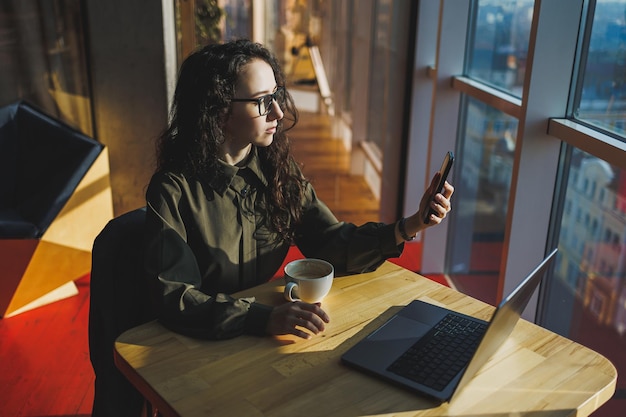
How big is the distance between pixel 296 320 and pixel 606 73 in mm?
1379

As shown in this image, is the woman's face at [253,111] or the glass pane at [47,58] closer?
the woman's face at [253,111]

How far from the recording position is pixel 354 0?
15.2 feet

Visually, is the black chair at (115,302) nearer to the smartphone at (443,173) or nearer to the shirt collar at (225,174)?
the shirt collar at (225,174)

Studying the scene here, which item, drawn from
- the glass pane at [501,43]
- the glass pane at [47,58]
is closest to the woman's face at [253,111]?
the glass pane at [501,43]

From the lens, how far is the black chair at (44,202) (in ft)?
9.45

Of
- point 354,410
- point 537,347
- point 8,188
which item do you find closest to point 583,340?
point 537,347

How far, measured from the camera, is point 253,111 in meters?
1.58

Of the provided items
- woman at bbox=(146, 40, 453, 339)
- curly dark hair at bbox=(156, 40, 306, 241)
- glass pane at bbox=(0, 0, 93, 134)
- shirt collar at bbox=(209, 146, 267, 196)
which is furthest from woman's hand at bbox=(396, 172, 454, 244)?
glass pane at bbox=(0, 0, 93, 134)

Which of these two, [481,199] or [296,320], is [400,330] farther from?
[481,199]

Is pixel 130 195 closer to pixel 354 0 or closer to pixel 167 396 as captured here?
pixel 354 0

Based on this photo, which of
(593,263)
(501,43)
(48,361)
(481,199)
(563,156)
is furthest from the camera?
(481,199)

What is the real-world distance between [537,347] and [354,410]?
1.47ft

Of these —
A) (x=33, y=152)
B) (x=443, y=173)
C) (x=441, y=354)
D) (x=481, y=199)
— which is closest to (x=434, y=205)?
(x=443, y=173)

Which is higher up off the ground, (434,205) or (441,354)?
(434,205)
